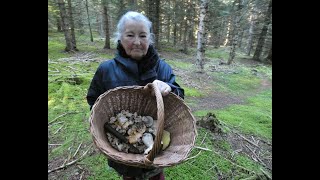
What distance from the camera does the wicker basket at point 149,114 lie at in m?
1.55

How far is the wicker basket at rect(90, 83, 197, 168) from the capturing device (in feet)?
5.10

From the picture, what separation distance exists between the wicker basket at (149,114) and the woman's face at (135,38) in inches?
11.6

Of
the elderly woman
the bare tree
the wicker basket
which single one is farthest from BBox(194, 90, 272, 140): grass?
the bare tree

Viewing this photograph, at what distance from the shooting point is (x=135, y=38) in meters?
1.78

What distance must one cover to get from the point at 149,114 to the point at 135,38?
678 millimetres

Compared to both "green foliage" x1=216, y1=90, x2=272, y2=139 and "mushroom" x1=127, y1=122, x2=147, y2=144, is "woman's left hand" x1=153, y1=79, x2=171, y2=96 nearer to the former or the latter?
"mushroom" x1=127, y1=122, x2=147, y2=144

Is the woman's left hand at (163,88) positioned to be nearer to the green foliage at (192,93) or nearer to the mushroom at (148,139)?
the mushroom at (148,139)

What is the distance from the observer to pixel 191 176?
2.85 m

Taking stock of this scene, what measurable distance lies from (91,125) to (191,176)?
1771 mm

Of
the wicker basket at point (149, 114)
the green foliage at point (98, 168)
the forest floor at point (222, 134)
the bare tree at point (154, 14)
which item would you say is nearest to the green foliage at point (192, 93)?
the forest floor at point (222, 134)

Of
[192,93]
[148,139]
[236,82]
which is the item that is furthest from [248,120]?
[236,82]

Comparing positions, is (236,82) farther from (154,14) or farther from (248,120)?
(154,14)
